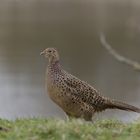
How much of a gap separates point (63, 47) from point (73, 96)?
102ft

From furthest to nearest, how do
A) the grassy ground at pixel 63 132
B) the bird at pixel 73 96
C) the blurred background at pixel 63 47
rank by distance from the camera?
the blurred background at pixel 63 47 → the bird at pixel 73 96 → the grassy ground at pixel 63 132

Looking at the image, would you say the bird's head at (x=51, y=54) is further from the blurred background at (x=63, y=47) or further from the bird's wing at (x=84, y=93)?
the blurred background at (x=63, y=47)

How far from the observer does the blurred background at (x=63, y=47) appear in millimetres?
26922

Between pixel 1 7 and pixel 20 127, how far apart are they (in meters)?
51.0

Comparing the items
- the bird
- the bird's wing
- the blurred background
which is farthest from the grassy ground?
the blurred background

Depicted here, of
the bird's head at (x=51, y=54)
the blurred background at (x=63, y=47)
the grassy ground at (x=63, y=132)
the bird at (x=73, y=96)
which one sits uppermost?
the blurred background at (x=63, y=47)

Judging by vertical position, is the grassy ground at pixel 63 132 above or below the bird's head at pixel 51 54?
below

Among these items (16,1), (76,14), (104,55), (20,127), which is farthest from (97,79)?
(16,1)

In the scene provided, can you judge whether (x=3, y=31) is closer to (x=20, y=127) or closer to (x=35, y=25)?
(x=35, y=25)

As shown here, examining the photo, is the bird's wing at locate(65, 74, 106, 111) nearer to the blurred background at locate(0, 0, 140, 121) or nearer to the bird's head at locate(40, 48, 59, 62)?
the bird's head at locate(40, 48, 59, 62)

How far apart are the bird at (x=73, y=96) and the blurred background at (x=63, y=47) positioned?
21.0 ft

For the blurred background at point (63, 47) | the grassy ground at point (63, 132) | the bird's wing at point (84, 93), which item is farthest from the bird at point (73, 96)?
the blurred background at point (63, 47)

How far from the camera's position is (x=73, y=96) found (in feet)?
31.4

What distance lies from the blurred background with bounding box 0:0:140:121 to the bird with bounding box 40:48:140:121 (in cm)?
642
